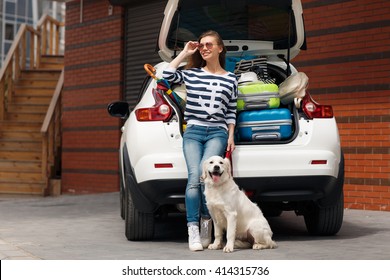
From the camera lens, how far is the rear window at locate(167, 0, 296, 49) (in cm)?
679

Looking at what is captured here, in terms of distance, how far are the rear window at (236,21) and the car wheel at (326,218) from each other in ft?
5.40

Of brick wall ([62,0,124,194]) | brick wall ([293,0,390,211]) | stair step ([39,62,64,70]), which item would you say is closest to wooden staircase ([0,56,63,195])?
brick wall ([62,0,124,194])

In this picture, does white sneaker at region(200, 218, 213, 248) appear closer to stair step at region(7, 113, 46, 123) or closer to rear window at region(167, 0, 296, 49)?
rear window at region(167, 0, 296, 49)

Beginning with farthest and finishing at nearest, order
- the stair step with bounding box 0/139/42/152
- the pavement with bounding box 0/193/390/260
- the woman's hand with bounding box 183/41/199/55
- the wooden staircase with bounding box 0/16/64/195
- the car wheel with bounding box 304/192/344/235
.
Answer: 1. the stair step with bounding box 0/139/42/152
2. the wooden staircase with bounding box 0/16/64/195
3. the car wheel with bounding box 304/192/344/235
4. the woman's hand with bounding box 183/41/199/55
5. the pavement with bounding box 0/193/390/260

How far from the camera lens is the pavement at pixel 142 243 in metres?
5.64

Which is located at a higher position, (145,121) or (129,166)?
(145,121)

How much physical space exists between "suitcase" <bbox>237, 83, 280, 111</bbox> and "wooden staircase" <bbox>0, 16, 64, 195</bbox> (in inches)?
320

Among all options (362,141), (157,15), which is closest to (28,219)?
(362,141)

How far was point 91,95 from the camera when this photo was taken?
46.9 ft

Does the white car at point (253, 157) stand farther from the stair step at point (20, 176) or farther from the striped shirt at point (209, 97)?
the stair step at point (20, 176)

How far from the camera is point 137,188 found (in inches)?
245

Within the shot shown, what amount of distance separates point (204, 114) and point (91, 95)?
8.47 m
